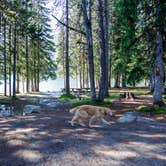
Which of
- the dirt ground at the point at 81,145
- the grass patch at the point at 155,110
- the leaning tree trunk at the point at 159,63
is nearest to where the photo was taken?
the dirt ground at the point at 81,145

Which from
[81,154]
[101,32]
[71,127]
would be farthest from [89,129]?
[101,32]

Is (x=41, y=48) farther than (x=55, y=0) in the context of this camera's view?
Yes

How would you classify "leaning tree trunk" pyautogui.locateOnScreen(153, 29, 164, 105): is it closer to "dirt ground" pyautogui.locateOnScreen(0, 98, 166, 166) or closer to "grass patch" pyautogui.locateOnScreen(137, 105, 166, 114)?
"grass patch" pyautogui.locateOnScreen(137, 105, 166, 114)

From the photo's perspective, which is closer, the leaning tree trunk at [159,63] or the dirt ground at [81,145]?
the dirt ground at [81,145]

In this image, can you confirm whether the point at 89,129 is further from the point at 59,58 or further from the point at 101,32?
the point at 59,58

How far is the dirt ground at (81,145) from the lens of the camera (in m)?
7.54

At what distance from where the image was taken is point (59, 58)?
57781 mm

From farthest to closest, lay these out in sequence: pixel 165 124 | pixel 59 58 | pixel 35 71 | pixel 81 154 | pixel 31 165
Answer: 1. pixel 59 58
2. pixel 35 71
3. pixel 165 124
4. pixel 81 154
5. pixel 31 165

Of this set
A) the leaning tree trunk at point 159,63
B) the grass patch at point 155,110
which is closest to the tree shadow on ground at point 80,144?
the grass patch at point 155,110

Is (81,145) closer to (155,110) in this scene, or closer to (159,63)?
(155,110)

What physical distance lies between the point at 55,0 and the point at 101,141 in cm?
1276

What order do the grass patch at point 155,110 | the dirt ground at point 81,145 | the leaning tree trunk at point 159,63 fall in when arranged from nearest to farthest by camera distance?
the dirt ground at point 81,145 → the grass patch at point 155,110 → the leaning tree trunk at point 159,63

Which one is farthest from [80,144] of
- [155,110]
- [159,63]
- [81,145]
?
[159,63]

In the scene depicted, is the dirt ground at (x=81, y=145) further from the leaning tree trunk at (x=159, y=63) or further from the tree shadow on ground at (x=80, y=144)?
the leaning tree trunk at (x=159, y=63)
